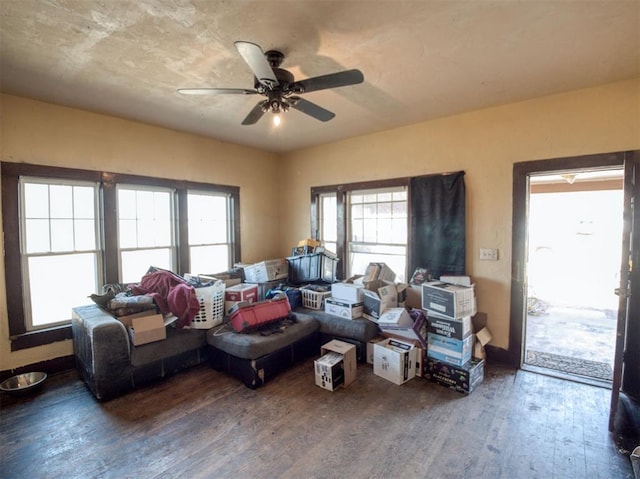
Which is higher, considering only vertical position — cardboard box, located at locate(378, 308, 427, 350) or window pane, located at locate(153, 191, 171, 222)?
window pane, located at locate(153, 191, 171, 222)

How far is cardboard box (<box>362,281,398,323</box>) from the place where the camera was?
3176 mm

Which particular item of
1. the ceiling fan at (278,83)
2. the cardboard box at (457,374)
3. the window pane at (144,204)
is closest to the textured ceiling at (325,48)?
the ceiling fan at (278,83)

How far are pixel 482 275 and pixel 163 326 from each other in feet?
11.0

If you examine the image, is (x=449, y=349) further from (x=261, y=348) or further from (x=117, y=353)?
(x=117, y=353)

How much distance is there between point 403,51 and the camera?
2088 mm

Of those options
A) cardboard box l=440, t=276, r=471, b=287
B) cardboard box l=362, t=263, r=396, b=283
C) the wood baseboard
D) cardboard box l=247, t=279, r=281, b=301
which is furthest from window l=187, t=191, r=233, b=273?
cardboard box l=440, t=276, r=471, b=287

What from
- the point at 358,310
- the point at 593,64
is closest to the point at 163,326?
the point at 358,310

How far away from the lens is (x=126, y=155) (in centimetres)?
340

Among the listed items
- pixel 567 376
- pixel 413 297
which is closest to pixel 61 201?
pixel 413 297

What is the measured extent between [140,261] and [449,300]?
352 cm

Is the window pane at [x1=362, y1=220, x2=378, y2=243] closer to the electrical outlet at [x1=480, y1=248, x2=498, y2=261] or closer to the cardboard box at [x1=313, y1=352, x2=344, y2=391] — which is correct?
the electrical outlet at [x1=480, y1=248, x2=498, y2=261]

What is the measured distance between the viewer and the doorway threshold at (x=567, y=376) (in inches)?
107

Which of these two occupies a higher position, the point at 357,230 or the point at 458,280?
the point at 357,230

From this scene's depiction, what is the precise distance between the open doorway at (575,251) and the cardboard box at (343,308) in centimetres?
284
